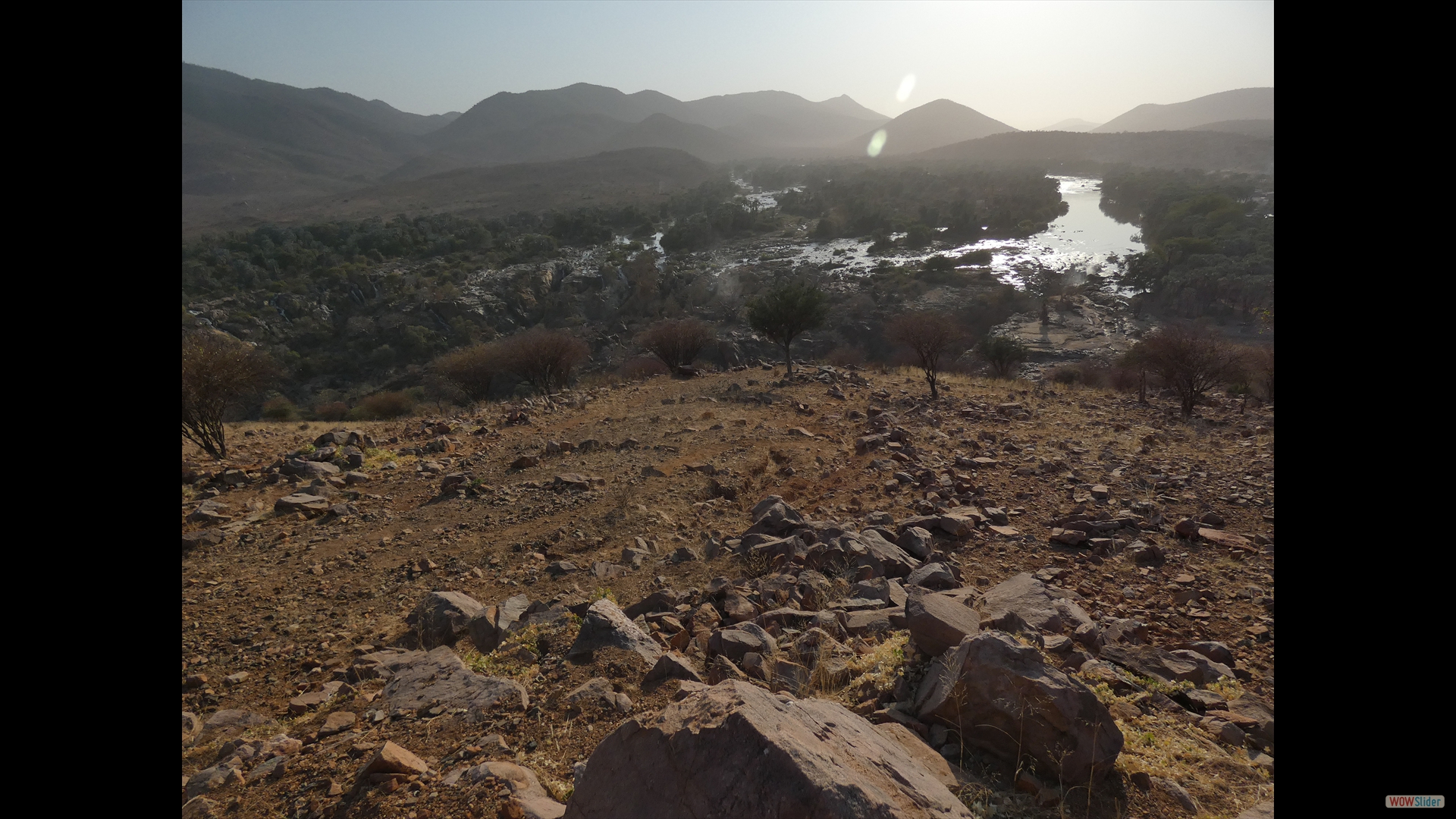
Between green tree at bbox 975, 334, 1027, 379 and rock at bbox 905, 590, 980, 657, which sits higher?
green tree at bbox 975, 334, 1027, 379

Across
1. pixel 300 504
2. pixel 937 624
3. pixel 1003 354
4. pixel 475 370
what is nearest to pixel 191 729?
pixel 937 624

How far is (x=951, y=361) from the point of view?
2953 centimetres

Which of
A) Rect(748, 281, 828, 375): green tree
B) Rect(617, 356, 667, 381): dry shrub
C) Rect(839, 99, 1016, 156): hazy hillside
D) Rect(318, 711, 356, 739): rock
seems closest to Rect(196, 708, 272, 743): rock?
Rect(318, 711, 356, 739): rock

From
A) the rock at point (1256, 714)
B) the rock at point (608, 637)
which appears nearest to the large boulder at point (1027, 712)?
the rock at point (1256, 714)

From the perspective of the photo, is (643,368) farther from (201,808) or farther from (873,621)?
(201,808)

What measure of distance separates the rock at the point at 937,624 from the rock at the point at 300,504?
7.53 m

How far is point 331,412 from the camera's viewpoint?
24.9 metres

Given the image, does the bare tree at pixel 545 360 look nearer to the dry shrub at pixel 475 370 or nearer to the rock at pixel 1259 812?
the dry shrub at pixel 475 370

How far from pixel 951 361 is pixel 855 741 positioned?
28771mm

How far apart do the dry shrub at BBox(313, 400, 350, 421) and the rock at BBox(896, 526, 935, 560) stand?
2262cm

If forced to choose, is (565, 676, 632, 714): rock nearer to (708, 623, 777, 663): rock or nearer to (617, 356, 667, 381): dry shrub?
(708, 623, 777, 663): rock

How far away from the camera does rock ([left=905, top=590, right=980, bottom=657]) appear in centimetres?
383

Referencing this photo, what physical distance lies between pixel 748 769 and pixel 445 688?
2660mm
